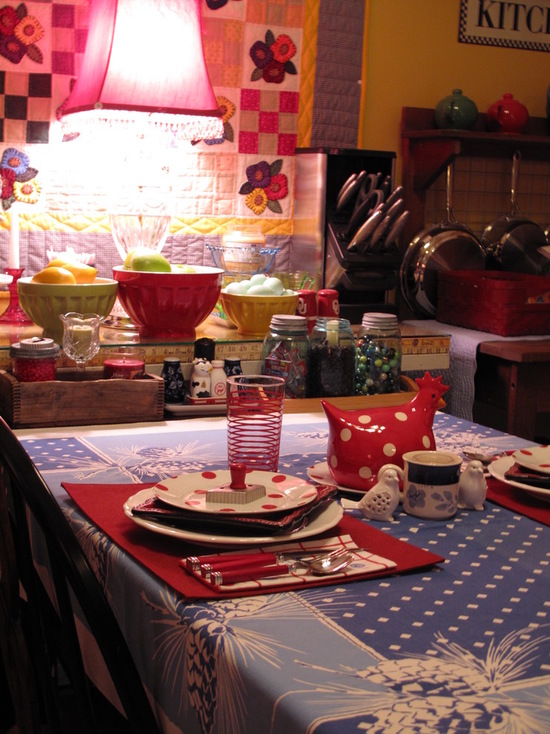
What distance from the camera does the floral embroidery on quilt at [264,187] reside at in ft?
10.7

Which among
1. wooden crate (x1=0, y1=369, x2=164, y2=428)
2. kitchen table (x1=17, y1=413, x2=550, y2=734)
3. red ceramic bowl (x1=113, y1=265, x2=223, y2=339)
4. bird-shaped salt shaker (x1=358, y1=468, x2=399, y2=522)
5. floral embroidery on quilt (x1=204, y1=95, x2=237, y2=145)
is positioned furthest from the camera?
floral embroidery on quilt (x1=204, y1=95, x2=237, y2=145)

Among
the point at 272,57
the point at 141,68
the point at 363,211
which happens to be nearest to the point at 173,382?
the point at 141,68

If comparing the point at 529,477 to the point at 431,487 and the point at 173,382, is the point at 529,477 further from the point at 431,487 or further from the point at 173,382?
the point at 173,382

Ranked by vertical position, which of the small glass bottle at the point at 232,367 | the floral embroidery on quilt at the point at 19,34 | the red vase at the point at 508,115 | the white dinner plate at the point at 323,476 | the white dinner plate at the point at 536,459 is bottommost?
the white dinner plate at the point at 323,476

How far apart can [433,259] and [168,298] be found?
1.45 metres

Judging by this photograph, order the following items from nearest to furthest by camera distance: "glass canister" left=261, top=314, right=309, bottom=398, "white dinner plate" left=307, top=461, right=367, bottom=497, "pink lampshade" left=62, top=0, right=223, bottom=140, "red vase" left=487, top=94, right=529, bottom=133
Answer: "white dinner plate" left=307, top=461, right=367, bottom=497 < "glass canister" left=261, top=314, right=309, bottom=398 < "pink lampshade" left=62, top=0, right=223, bottom=140 < "red vase" left=487, top=94, right=529, bottom=133

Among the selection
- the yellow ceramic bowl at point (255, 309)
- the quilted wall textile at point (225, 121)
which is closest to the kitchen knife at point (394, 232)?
the quilted wall textile at point (225, 121)

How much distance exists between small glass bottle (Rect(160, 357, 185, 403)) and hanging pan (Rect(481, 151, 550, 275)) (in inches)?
76.4

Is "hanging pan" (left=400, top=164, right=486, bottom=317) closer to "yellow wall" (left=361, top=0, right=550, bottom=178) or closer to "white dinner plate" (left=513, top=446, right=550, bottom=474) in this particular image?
"yellow wall" (left=361, top=0, right=550, bottom=178)

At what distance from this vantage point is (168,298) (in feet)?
7.23

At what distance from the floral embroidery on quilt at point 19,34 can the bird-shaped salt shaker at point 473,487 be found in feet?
7.23

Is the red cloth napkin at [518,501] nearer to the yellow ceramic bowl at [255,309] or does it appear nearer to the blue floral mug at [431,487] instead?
the blue floral mug at [431,487]

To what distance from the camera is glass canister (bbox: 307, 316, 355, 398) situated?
6.53ft

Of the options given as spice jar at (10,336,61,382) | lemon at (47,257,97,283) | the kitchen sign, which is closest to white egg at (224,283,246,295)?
lemon at (47,257,97,283)
